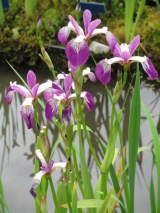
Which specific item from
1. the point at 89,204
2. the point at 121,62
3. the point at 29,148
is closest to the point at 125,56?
the point at 121,62

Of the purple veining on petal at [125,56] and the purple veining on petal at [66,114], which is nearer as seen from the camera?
the purple veining on petal at [66,114]

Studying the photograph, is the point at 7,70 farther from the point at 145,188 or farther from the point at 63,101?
the point at 63,101

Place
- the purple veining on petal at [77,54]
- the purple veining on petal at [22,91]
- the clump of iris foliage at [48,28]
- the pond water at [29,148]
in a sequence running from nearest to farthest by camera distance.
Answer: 1. the purple veining on petal at [77,54]
2. the purple veining on petal at [22,91]
3. the pond water at [29,148]
4. the clump of iris foliage at [48,28]

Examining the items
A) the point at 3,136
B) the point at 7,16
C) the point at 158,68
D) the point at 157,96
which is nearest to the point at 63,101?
the point at 3,136

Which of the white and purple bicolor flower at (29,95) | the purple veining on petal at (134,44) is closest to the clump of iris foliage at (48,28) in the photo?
the purple veining on petal at (134,44)

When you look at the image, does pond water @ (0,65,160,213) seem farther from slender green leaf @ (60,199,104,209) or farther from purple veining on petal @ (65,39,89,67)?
purple veining on petal @ (65,39,89,67)

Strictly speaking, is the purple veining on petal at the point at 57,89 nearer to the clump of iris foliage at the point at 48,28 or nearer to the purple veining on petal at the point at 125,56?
the purple veining on petal at the point at 125,56

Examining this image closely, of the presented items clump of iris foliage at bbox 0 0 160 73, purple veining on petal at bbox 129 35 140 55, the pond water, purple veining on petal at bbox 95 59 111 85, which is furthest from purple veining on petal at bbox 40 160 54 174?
clump of iris foliage at bbox 0 0 160 73
